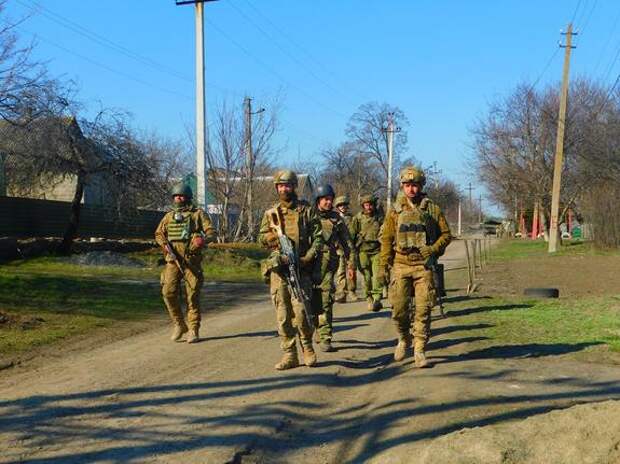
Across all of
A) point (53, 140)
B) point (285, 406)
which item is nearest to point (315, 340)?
point (285, 406)

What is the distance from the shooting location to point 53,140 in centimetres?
2111

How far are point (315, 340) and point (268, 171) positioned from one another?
30691 mm

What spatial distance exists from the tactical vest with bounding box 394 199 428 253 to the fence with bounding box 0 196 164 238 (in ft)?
62.4

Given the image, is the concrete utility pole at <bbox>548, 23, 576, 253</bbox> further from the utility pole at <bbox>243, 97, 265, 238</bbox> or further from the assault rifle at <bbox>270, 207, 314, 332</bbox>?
the assault rifle at <bbox>270, 207, 314, 332</bbox>

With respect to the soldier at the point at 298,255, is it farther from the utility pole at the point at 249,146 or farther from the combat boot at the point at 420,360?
the utility pole at the point at 249,146

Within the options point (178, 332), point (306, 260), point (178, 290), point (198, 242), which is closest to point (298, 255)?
point (306, 260)

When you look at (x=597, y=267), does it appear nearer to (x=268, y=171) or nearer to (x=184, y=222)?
(x=184, y=222)

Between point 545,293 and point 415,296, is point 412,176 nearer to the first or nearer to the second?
point 415,296

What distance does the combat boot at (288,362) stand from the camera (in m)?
7.25

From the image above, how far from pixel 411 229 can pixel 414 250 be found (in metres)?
0.22

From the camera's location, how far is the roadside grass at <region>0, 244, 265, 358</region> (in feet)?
32.7

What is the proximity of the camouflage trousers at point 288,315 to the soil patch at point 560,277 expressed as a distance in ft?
28.8

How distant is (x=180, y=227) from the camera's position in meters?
9.31

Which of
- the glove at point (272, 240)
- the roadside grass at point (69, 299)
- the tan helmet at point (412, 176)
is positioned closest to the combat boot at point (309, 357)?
the glove at point (272, 240)
